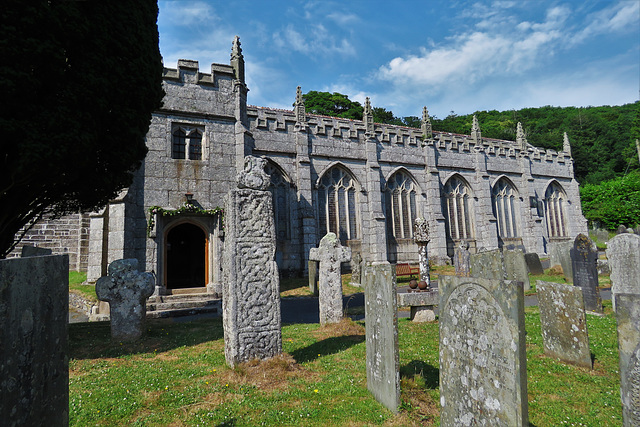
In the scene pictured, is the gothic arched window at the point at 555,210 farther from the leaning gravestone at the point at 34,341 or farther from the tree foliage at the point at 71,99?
the leaning gravestone at the point at 34,341

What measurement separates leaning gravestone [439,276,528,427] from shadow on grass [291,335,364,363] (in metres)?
3.28

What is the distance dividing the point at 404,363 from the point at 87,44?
9.15 m

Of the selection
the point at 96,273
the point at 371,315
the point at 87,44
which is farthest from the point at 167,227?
the point at 371,315

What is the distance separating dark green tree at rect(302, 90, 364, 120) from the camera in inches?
1610

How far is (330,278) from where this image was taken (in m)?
9.22

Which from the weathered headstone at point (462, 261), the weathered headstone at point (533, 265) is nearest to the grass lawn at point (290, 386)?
the weathered headstone at point (462, 261)

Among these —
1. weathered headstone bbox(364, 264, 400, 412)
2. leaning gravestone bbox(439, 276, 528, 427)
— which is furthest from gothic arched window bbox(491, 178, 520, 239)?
leaning gravestone bbox(439, 276, 528, 427)

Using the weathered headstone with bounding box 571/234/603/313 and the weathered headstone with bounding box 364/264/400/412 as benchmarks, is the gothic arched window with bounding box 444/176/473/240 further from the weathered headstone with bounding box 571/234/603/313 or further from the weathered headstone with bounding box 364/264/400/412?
the weathered headstone with bounding box 364/264/400/412

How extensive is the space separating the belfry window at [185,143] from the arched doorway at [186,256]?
205 inches

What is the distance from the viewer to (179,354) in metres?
6.48

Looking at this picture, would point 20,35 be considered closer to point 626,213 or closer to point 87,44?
point 87,44

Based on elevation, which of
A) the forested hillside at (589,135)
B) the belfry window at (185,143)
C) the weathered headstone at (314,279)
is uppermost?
the forested hillside at (589,135)

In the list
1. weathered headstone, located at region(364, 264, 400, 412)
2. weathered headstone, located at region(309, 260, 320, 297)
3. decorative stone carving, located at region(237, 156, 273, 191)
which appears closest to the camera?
weathered headstone, located at region(364, 264, 400, 412)

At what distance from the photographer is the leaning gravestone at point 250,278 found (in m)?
5.43
